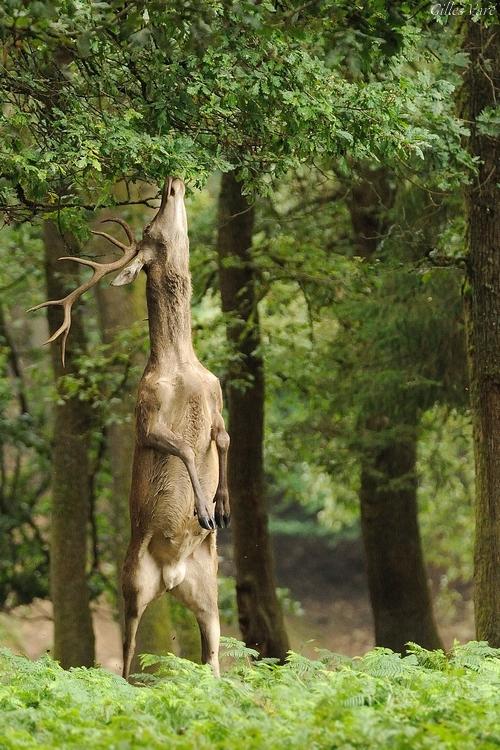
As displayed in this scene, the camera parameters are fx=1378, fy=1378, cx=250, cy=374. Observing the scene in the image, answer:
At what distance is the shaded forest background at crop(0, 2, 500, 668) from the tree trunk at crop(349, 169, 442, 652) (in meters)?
0.03

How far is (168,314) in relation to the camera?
967cm

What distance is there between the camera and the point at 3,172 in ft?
33.4

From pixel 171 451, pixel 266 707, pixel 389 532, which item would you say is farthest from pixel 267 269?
pixel 266 707

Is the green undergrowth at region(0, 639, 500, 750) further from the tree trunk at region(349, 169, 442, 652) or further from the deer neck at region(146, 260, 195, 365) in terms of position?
the tree trunk at region(349, 169, 442, 652)

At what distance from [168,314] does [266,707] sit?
2.96 meters

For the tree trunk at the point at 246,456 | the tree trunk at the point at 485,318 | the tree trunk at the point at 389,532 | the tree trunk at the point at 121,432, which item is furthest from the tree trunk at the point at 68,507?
the tree trunk at the point at 485,318

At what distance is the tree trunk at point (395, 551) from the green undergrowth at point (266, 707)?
26.4ft

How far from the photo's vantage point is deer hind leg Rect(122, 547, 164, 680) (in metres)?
9.69

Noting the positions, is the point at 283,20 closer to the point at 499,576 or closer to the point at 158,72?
the point at 158,72

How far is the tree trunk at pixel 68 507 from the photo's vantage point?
16906mm

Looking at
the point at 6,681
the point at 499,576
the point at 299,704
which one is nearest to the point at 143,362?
the point at 499,576

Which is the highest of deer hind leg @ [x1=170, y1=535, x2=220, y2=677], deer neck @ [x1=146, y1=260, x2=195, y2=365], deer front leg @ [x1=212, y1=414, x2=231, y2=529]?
deer neck @ [x1=146, y1=260, x2=195, y2=365]

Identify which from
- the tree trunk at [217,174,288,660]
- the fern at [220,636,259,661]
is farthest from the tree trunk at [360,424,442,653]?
the fern at [220,636,259,661]

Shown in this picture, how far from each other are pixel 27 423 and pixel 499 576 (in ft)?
34.8
